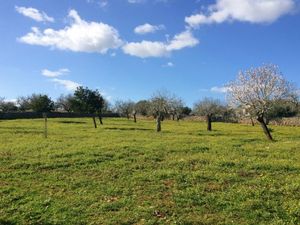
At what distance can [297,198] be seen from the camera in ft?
46.1

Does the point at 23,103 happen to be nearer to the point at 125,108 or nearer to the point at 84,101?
the point at 125,108

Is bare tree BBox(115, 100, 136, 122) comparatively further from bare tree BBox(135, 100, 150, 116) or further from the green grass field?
the green grass field

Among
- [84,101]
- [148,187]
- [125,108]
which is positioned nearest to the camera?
[148,187]

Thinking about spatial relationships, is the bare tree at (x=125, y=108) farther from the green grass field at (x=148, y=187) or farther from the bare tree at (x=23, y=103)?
the green grass field at (x=148, y=187)

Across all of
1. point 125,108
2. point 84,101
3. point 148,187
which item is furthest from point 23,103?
point 148,187

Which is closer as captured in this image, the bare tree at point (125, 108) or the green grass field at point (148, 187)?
the green grass field at point (148, 187)

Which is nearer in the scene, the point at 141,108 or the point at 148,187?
the point at 148,187

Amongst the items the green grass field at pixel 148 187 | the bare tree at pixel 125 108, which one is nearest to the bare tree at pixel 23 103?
the bare tree at pixel 125 108

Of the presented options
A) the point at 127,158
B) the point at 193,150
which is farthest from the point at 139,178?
the point at 193,150

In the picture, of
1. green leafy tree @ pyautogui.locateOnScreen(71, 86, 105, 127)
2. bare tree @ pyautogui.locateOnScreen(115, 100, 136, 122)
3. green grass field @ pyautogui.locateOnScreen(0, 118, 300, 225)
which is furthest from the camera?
bare tree @ pyautogui.locateOnScreen(115, 100, 136, 122)

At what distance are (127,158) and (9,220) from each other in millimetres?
10477

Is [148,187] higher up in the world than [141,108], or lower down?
lower down

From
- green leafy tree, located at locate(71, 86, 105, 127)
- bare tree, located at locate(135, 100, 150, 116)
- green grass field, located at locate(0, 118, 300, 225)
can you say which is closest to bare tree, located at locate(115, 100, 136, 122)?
bare tree, located at locate(135, 100, 150, 116)

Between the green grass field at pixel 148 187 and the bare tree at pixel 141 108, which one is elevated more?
the bare tree at pixel 141 108
